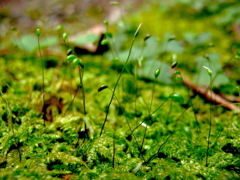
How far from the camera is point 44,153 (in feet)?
3.53

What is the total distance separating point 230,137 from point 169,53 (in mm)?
1428

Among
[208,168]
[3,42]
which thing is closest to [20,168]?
[208,168]

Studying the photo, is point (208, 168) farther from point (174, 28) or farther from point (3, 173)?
point (174, 28)

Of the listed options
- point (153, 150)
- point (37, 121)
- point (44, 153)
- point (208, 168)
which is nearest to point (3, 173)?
point (44, 153)

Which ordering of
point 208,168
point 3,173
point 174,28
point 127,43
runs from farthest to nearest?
1. point 174,28
2. point 127,43
3. point 208,168
4. point 3,173

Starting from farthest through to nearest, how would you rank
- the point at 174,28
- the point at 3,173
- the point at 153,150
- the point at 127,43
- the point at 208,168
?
1. the point at 174,28
2. the point at 127,43
3. the point at 153,150
4. the point at 208,168
5. the point at 3,173

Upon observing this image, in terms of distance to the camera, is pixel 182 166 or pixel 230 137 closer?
pixel 182 166

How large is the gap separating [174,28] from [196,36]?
0.46m

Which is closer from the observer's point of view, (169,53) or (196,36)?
(169,53)

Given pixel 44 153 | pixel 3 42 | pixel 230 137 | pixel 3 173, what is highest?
pixel 3 42

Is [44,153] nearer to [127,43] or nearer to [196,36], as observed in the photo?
[127,43]

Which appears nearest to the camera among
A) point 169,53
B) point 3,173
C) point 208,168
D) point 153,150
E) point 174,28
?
point 3,173

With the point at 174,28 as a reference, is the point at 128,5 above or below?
above

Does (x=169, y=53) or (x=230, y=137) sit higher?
(x=169, y=53)
